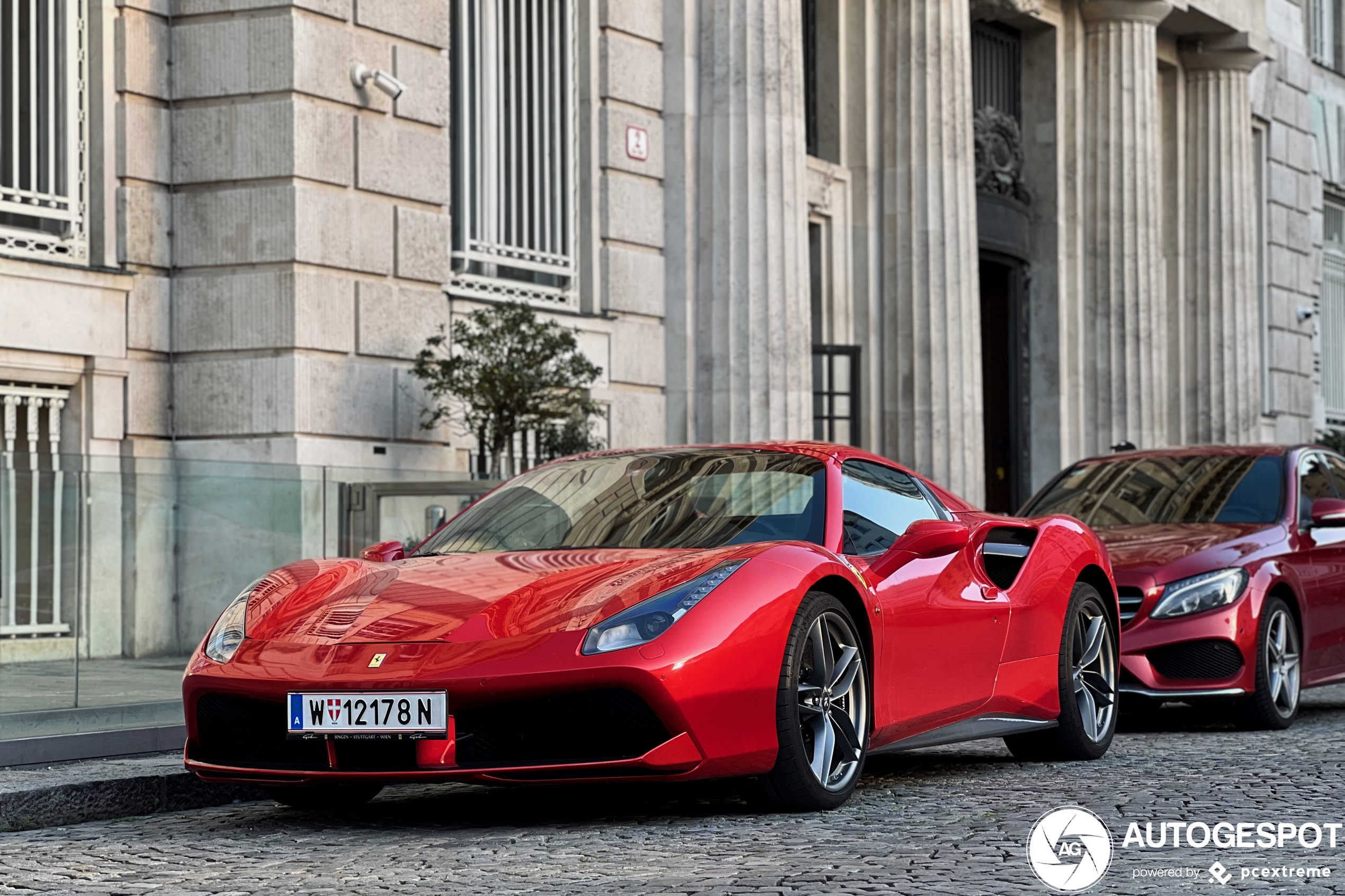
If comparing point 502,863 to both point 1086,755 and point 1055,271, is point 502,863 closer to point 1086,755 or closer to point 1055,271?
point 1086,755

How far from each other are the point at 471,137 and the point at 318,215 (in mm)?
2314

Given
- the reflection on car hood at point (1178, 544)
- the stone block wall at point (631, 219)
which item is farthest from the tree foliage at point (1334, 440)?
the reflection on car hood at point (1178, 544)

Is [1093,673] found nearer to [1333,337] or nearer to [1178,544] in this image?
[1178,544]

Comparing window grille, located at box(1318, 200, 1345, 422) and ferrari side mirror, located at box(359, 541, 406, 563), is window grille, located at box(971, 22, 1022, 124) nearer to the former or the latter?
window grille, located at box(1318, 200, 1345, 422)

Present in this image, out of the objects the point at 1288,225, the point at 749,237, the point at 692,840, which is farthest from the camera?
the point at 1288,225

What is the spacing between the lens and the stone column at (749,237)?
15.6 metres

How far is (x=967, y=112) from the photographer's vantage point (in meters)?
19.1

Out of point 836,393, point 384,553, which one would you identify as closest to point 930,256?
point 836,393

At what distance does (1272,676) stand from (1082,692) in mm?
1951

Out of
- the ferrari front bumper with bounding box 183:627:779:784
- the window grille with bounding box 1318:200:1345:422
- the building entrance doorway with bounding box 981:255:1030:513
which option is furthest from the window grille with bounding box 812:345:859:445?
the window grille with bounding box 1318:200:1345:422

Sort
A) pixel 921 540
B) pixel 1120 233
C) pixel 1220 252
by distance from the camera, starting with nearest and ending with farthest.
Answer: pixel 921 540
pixel 1120 233
pixel 1220 252

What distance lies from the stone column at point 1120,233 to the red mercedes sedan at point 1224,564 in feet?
38.6

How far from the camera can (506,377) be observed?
12875mm

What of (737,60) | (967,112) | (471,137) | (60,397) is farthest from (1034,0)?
(60,397)
